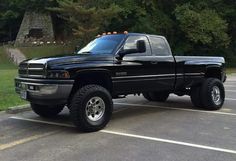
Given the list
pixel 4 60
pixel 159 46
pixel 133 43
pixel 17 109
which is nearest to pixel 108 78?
pixel 133 43

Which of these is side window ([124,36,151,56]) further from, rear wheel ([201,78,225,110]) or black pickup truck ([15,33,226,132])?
rear wheel ([201,78,225,110])

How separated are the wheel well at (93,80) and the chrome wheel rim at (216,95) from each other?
3186mm

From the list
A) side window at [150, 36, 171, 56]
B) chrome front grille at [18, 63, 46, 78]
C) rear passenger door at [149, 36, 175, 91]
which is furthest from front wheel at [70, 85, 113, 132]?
side window at [150, 36, 171, 56]

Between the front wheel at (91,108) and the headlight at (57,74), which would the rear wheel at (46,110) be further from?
the headlight at (57,74)

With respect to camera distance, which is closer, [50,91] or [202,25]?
[50,91]

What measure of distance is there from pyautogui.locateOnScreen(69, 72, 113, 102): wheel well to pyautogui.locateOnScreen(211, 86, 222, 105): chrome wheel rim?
10.5 feet

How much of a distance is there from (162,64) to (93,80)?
1913mm

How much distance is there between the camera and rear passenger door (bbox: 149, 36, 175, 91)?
31.6 ft

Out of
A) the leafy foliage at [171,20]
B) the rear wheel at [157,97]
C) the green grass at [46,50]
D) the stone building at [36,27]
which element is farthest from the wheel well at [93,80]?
the stone building at [36,27]

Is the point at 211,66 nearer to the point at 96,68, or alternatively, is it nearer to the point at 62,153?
the point at 96,68

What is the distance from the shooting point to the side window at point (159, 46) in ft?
32.3

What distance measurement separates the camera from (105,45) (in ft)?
30.5

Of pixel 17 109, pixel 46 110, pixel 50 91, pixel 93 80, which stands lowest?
pixel 17 109

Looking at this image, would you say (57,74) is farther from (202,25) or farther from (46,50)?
(46,50)
